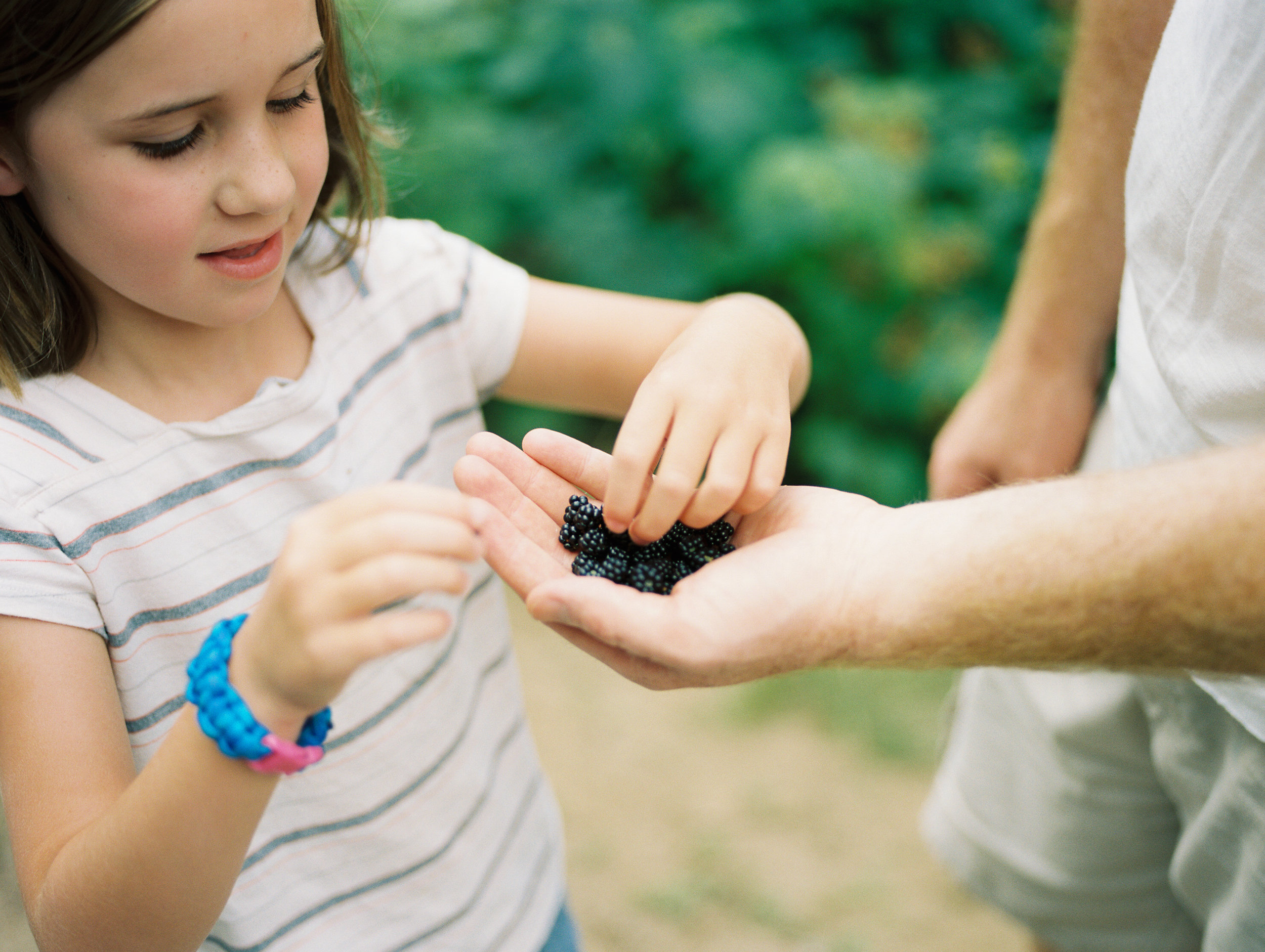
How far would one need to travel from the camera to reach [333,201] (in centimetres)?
139

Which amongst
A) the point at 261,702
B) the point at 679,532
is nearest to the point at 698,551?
the point at 679,532

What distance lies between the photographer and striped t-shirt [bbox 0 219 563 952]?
107 centimetres

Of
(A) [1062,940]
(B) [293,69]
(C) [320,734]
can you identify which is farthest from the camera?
(A) [1062,940]

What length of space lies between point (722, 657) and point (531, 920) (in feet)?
2.21

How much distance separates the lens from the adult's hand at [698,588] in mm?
1007

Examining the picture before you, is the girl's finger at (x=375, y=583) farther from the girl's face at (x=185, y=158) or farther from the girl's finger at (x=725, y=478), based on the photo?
the girl's face at (x=185, y=158)

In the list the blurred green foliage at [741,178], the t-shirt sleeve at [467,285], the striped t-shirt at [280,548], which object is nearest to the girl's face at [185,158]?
the striped t-shirt at [280,548]

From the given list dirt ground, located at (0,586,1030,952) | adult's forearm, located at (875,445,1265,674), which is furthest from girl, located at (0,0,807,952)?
dirt ground, located at (0,586,1030,952)

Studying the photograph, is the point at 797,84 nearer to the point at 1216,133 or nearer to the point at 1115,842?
the point at 1216,133

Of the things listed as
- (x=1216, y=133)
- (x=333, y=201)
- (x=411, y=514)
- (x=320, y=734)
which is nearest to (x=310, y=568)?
(x=411, y=514)

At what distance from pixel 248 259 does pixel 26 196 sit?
248 millimetres

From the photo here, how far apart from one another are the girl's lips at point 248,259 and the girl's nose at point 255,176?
61 mm

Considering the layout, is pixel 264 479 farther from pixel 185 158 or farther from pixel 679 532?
pixel 679 532

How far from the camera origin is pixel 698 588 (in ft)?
3.52
